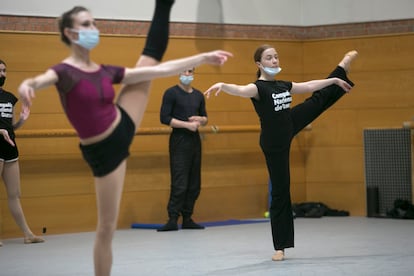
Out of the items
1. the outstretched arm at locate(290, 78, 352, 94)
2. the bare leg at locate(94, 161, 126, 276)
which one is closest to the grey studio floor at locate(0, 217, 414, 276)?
the bare leg at locate(94, 161, 126, 276)

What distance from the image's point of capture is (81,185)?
802 centimetres

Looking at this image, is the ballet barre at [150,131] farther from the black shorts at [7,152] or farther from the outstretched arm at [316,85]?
the outstretched arm at [316,85]

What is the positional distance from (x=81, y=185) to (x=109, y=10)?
201 centimetres

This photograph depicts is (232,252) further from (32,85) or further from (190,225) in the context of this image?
(32,85)

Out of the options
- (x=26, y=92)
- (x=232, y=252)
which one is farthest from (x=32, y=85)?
(x=232, y=252)

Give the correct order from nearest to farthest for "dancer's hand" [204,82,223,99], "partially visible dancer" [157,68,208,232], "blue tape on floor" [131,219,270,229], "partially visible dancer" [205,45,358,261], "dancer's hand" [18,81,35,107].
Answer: "dancer's hand" [18,81,35,107]
"dancer's hand" [204,82,223,99]
"partially visible dancer" [205,45,358,261]
"partially visible dancer" [157,68,208,232]
"blue tape on floor" [131,219,270,229]

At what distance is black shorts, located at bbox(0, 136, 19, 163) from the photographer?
6871mm

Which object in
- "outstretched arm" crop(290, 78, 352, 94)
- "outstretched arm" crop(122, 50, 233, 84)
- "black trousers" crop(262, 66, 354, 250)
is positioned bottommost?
"black trousers" crop(262, 66, 354, 250)

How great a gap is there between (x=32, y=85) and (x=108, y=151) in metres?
0.55

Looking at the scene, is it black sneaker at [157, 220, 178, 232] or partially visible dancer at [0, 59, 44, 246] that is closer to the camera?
partially visible dancer at [0, 59, 44, 246]

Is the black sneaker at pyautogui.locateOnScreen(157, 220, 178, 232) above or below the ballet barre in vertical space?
below

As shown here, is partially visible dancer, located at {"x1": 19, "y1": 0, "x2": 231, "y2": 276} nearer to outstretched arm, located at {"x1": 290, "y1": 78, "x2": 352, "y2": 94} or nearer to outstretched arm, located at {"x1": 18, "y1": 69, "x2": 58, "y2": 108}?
outstretched arm, located at {"x1": 18, "y1": 69, "x2": 58, "y2": 108}

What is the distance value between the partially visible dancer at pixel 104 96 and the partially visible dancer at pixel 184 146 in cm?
393

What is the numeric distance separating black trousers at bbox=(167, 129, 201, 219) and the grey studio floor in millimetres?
333
